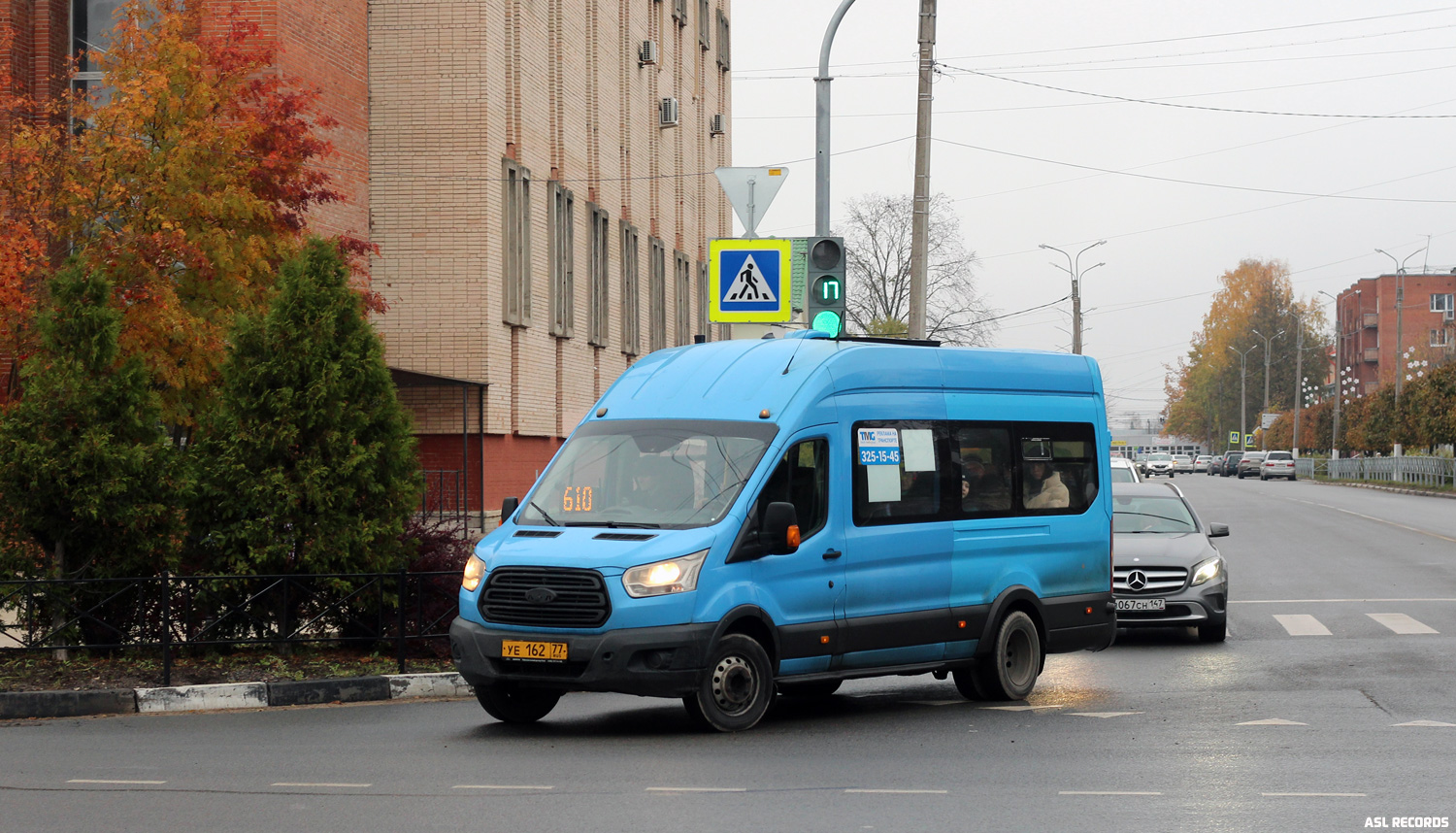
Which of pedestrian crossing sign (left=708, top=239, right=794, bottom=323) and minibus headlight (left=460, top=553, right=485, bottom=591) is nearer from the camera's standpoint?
minibus headlight (left=460, top=553, right=485, bottom=591)

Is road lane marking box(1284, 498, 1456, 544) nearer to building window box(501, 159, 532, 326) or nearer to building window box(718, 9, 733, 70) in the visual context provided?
building window box(501, 159, 532, 326)

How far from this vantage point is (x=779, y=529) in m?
Result: 10.3

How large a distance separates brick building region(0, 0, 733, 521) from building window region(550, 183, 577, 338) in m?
0.06

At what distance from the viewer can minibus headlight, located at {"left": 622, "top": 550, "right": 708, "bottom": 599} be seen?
32.1ft

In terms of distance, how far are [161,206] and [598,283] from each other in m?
21.0

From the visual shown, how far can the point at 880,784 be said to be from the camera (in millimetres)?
8297

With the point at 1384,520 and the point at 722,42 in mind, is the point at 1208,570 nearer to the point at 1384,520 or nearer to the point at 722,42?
the point at 1384,520

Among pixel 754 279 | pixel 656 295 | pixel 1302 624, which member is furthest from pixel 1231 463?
pixel 754 279

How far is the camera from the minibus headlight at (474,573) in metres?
10.4

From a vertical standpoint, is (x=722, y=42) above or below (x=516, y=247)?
above

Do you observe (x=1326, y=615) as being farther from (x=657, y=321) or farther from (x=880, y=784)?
(x=657, y=321)

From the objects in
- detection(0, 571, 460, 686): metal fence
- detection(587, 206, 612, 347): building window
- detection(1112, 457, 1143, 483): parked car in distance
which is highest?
detection(587, 206, 612, 347): building window

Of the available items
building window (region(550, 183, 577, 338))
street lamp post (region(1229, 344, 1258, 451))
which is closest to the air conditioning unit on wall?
building window (region(550, 183, 577, 338))

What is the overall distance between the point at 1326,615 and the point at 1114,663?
17.0 feet
